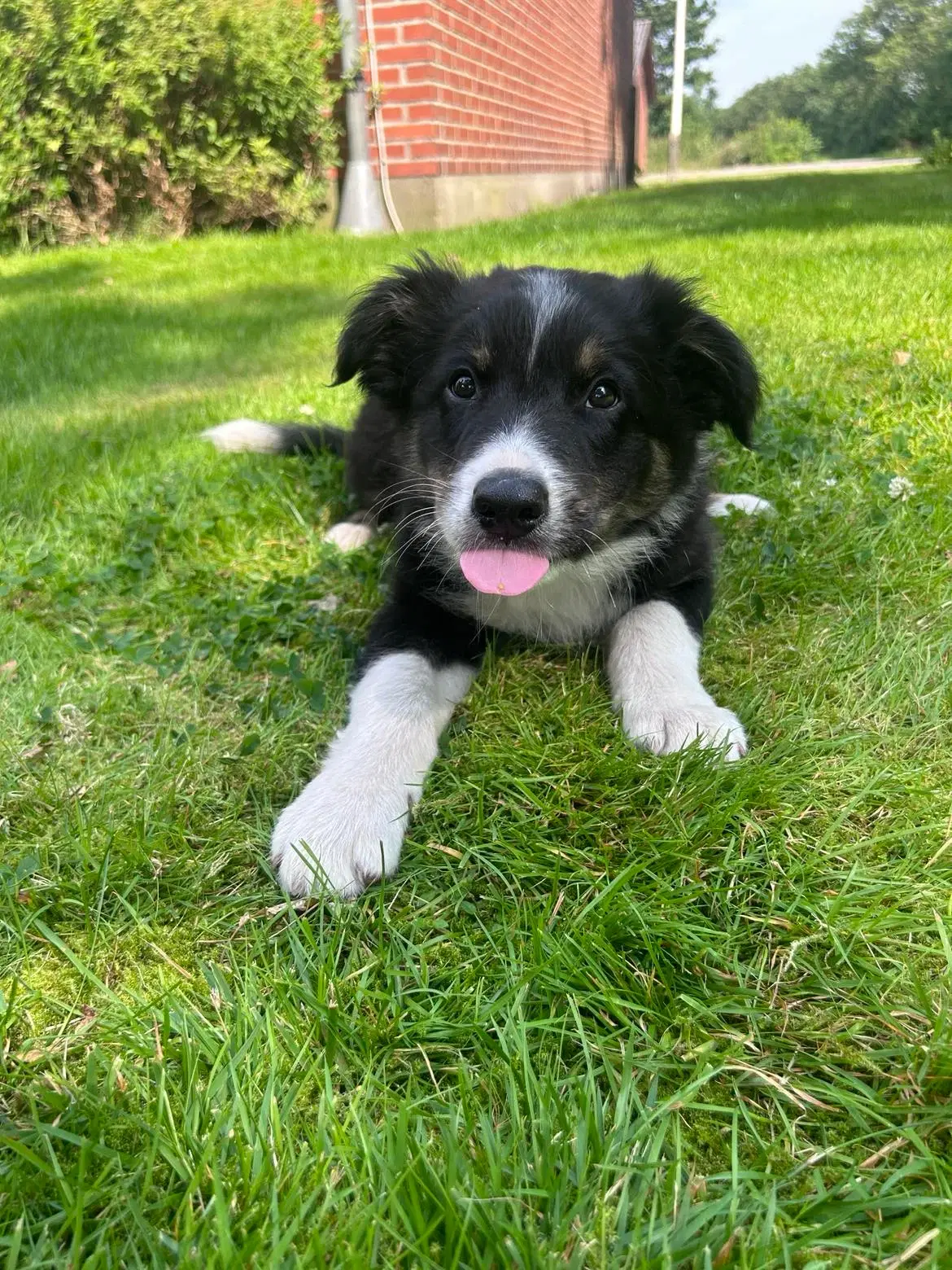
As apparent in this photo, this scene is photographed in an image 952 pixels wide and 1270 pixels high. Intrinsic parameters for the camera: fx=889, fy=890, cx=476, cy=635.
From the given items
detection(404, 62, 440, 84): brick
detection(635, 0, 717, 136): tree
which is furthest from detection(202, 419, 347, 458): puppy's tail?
detection(635, 0, 717, 136): tree

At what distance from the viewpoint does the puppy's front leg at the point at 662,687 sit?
1.88m

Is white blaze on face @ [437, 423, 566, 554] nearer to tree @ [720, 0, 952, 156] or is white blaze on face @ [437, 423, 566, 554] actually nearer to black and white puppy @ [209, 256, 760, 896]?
black and white puppy @ [209, 256, 760, 896]

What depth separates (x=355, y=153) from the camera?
9367 mm

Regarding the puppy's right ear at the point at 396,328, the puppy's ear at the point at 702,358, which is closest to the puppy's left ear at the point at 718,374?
the puppy's ear at the point at 702,358

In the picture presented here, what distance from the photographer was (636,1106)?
1138 mm

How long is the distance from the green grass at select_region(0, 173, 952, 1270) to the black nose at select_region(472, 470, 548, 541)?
0.41 metres

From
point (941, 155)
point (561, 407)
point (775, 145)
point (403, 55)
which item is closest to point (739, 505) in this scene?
point (561, 407)

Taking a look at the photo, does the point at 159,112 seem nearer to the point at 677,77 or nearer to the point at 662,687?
the point at 662,687

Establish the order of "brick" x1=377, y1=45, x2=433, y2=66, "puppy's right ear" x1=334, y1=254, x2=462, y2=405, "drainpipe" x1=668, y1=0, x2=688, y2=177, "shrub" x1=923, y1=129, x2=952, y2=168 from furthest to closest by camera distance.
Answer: "drainpipe" x1=668, y1=0, x2=688, y2=177
"shrub" x1=923, y1=129, x2=952, y2=168
"brick" x1=377, y1=45, x2=433, y2=66
"puppy's right ear" x1=334, y1=254, x2=462, y2=405

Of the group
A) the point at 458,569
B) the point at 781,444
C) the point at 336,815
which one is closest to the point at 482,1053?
the point at 336,815

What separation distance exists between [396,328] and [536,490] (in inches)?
39.2

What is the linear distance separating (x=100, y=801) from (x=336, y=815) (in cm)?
51

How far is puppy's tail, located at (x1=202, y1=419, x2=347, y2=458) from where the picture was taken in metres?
3.92

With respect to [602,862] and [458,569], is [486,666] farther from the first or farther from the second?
[602,862]
